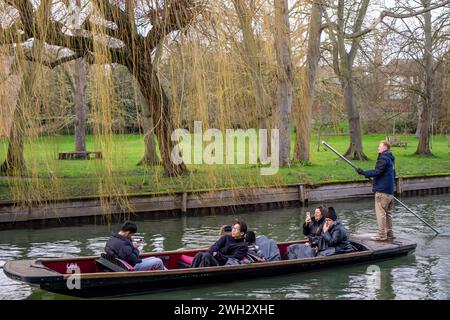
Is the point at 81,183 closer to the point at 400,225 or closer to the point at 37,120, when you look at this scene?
the point at 37,120

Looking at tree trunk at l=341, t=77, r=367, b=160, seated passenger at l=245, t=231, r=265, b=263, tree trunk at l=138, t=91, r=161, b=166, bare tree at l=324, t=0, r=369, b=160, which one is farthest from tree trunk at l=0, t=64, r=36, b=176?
tree trunk at l=341, t=77, r=367, b=160

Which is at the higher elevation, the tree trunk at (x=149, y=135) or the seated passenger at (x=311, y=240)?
the tree trunk at (x=149, y=135)

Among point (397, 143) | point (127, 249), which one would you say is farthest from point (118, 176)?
point (397, 143)

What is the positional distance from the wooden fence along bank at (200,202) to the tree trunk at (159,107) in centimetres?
148

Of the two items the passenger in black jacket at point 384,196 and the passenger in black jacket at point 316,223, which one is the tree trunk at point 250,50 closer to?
the passenger in black jacket at point 384,196

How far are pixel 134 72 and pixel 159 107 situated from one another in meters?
0.92

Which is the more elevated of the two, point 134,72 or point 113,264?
point 134,72

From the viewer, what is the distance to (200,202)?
53.8 ft

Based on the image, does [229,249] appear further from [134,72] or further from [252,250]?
[134,72]

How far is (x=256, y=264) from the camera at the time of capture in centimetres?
962

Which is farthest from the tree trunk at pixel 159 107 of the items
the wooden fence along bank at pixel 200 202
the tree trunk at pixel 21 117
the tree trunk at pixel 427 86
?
the tree trunk at pixel 427 86

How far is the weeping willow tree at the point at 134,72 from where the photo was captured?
1155cm
